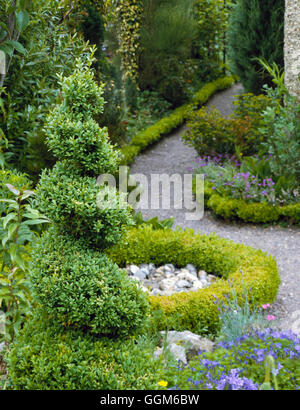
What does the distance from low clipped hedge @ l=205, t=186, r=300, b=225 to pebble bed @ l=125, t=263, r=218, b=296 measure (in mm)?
1654

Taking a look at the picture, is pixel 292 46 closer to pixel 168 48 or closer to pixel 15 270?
pixel 168 48

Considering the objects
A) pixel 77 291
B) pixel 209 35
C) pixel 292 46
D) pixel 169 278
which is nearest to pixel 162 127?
pixel 292 46

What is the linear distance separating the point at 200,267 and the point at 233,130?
3756 millimetres

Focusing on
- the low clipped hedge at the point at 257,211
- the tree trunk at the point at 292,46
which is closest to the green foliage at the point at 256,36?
the tree trunk at the point at 292,46

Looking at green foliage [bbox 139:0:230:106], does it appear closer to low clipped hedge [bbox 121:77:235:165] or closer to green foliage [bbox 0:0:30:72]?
low clipped hedge [bbox 121:77:235:165]

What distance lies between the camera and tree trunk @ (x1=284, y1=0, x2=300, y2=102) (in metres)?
6.84

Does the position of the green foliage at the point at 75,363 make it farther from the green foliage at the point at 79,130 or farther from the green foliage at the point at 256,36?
the green foliage at the point at 256,36

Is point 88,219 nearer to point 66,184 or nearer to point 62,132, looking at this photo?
point 66,184

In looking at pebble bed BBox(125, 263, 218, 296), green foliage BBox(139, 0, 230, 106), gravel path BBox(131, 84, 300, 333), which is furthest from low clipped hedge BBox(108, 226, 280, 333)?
green foliage BBox(139, 0, 230, 106)

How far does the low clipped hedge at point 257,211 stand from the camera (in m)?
5.81

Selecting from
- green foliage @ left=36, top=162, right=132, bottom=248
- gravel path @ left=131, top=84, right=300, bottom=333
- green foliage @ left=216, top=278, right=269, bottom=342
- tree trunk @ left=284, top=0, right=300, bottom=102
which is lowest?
gravel path @ left=131, top=84, right=300, bottom=333

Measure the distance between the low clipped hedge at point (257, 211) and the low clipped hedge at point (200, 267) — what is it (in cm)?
135

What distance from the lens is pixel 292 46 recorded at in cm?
698
